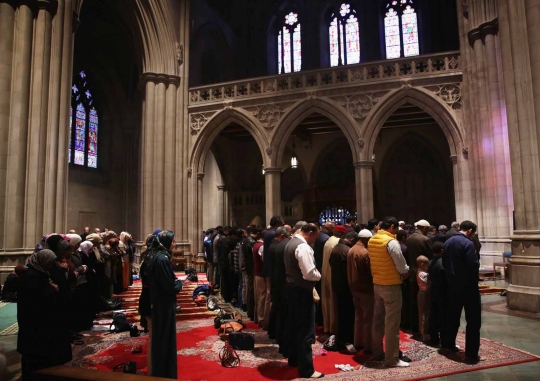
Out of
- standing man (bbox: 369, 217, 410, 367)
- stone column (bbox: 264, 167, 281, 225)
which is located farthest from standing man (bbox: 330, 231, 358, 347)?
stone column (bbox: 264, 167, 281, 225)

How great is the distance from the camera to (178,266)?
47.4 feet

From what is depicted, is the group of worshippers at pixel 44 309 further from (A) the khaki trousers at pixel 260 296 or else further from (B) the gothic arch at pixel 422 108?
(B) the gothic arch at pixel 422 108

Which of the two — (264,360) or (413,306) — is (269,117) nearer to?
(413,306)

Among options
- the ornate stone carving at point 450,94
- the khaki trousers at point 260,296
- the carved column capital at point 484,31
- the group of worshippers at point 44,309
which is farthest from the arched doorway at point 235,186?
the group of worshippers at point 44,309

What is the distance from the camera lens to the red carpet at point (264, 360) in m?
4.30

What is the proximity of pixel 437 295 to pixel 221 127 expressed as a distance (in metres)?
11.5

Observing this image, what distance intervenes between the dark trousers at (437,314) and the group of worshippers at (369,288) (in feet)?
0.04

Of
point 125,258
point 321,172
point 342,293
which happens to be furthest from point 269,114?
point 342,293

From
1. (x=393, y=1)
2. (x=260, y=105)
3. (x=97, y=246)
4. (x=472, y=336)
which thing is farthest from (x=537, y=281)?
(x=393, y=1)

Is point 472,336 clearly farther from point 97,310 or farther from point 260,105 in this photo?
point 260,105

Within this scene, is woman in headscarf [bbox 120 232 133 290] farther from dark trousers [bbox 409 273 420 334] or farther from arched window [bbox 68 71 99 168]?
arched window [bbox 68 71 99 168]

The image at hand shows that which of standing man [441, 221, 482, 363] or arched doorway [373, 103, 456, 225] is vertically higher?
arched doorway [373, 103, 456, 225]

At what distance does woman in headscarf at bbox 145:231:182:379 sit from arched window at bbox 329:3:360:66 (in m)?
17.4

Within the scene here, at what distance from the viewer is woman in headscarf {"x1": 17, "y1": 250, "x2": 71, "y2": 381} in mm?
3438
